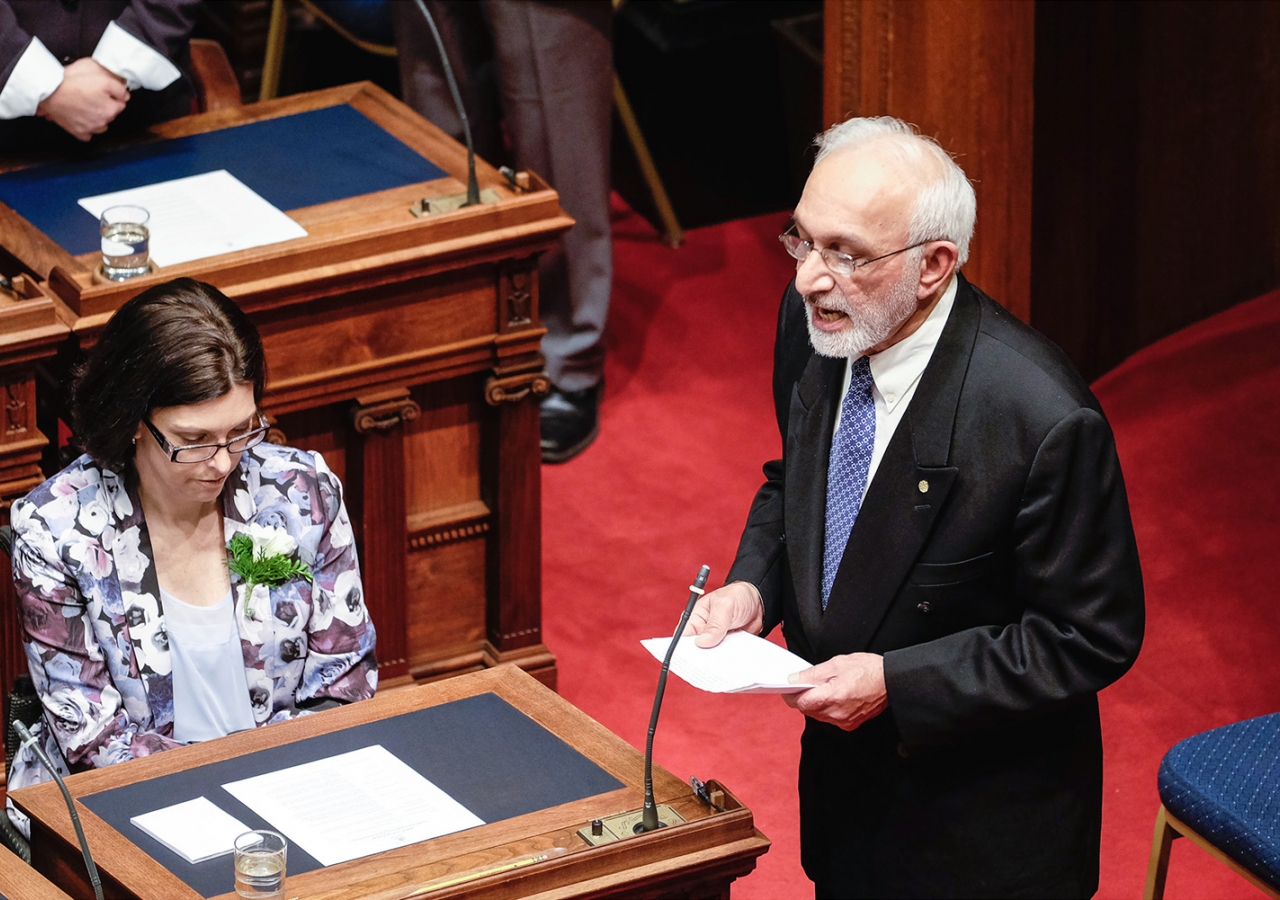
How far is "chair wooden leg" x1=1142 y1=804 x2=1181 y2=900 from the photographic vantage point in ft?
11.0

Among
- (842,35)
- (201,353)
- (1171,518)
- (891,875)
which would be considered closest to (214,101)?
(842,35)

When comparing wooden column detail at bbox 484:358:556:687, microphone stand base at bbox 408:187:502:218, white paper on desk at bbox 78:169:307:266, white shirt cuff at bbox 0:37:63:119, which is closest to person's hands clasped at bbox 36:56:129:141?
white shirt cuff at bbox 0:37:63:119

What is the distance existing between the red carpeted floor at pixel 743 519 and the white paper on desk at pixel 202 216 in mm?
1217

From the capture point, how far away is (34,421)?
12.4 ft

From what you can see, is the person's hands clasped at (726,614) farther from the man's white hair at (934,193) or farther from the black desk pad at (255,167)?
the black desk pad at (255,167)

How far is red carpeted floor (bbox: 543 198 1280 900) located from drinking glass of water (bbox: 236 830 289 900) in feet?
5.00

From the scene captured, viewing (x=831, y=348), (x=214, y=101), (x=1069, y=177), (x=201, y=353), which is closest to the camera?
(x=831, y=348)

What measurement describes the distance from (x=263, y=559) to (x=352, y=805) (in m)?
0.61

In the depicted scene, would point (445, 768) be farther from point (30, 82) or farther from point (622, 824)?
point (30, 82)

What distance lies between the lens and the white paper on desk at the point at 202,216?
3.99m

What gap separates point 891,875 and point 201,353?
1.25 meters

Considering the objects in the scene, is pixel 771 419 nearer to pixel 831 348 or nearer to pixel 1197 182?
pixel 1197 182

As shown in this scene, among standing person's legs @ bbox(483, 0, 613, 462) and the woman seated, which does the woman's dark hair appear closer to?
the woman seated

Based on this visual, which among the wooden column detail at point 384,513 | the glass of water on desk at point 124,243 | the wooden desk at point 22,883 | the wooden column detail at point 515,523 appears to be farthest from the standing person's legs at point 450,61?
the wooden desk at point 22,883
